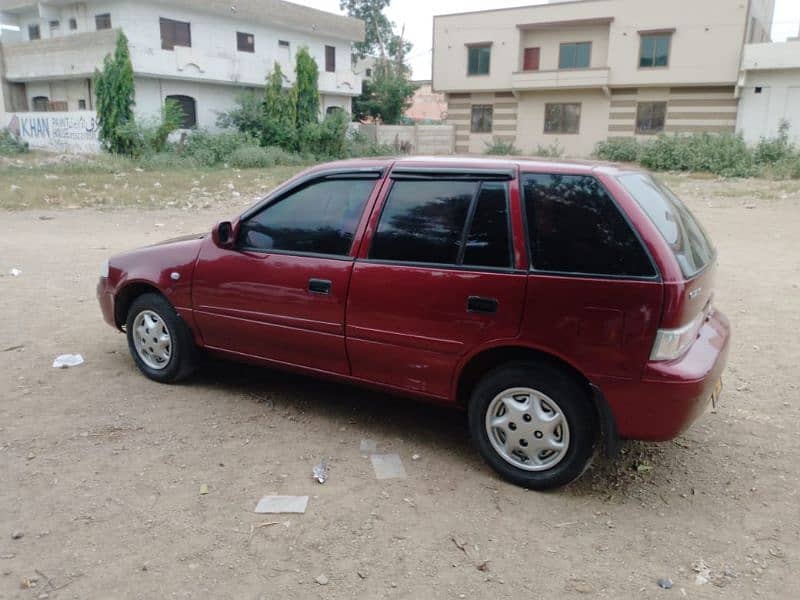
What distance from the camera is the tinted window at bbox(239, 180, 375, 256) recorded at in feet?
13.0

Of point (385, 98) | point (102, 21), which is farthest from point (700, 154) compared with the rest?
point (102, 21)

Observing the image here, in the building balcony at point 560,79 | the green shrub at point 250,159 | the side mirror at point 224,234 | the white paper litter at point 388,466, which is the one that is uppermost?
the building balcony at point 560,79

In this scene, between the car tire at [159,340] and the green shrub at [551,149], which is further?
the green shrub at [551,149]

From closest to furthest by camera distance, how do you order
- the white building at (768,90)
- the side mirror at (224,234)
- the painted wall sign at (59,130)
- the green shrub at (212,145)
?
the side mirror at (224,234) < the green shrub at (212,145) < the painted wall sign at (59,130) < the white building at (768,90)

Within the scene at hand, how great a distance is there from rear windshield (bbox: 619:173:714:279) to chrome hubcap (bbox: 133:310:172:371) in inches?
127

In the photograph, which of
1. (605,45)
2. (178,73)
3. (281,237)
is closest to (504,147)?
(605,45)

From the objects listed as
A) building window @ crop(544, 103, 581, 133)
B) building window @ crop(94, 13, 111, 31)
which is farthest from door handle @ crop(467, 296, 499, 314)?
building window @ crop(544, 103, 581, 133)

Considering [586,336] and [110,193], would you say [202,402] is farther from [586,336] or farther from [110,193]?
[110,193]

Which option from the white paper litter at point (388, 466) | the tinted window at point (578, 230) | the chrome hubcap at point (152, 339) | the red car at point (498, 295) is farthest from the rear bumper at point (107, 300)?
the tinted window at point (578, 230)

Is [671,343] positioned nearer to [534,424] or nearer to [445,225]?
[534,424]

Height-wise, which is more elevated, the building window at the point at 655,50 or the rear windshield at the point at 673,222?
the building window at the point at 655,50

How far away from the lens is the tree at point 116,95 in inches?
1011

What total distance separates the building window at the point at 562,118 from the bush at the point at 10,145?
83.5 feet

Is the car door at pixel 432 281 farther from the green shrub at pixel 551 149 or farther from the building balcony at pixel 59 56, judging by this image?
the green shrub at pixel 551 149
